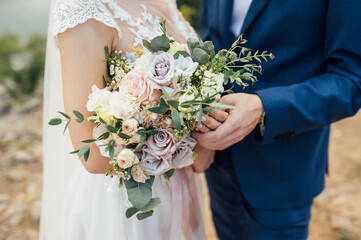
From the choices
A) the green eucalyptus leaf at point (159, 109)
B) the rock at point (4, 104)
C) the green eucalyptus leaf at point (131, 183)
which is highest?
the green eucalyptus leaf at point (159, 109)

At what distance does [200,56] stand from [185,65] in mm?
81

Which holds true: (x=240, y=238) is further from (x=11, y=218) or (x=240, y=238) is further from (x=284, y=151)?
(x=11, y=218)

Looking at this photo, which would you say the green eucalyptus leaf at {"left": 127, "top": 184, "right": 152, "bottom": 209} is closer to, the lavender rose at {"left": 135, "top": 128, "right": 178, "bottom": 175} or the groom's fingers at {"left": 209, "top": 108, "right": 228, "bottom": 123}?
the lavender rose at {"left": 135, "top": 128, "right": 178, "bottom": 175}

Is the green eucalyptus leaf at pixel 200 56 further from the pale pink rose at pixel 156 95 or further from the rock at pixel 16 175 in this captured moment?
the rock at pixel 16 175

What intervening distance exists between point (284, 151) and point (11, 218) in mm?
2904

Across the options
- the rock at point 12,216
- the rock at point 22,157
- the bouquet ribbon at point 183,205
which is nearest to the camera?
the bouquet ribbon at point 183,205

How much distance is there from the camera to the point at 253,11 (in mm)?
1602

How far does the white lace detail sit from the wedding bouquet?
229 mm

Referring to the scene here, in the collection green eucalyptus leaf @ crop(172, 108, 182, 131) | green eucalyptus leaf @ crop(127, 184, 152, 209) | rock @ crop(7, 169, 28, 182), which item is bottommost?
rock @ crop(7, 169, 28, 182)

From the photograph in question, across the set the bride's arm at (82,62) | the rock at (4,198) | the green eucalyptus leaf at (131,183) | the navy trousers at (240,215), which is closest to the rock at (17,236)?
the rock at (4,198)

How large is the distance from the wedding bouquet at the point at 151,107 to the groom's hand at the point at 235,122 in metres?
0.19

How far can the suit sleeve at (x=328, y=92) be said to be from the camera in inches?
58.9

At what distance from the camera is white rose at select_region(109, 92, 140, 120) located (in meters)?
1.10

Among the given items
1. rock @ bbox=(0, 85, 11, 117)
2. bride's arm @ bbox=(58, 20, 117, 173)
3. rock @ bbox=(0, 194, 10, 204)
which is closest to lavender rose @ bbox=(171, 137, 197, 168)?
bride's arm @ bbox=(58, 20, 117, 173)
